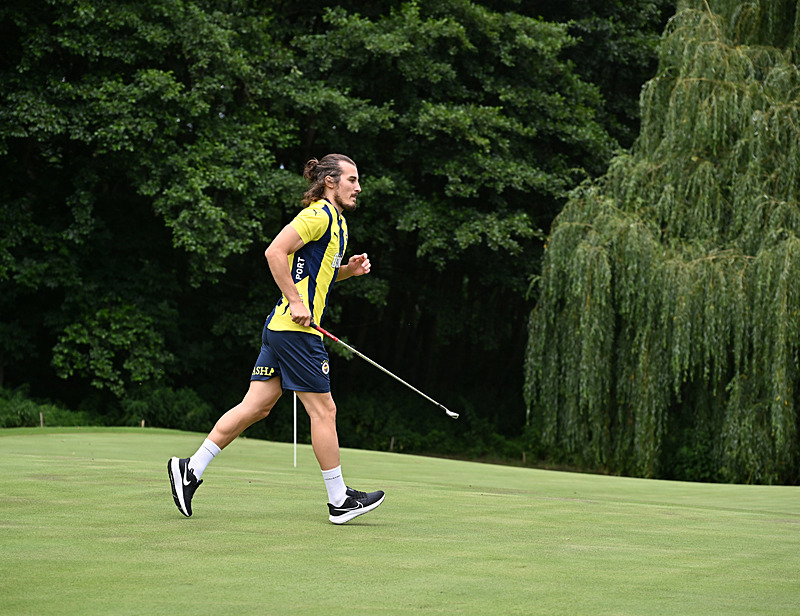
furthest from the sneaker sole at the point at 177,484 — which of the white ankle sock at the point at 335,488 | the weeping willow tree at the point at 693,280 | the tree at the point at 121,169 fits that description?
the tree at the point at 121,169

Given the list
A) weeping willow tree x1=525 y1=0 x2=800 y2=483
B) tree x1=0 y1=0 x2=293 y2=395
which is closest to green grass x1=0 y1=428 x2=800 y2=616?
weeping willow tree x1=525 y1=0 x2=800 y2=483

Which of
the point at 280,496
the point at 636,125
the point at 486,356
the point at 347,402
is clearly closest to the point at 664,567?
the point at 280,496

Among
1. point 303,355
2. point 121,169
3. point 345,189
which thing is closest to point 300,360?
point 303,355

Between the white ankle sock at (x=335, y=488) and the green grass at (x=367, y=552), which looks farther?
the white ankle sock at (x=335, y=488)

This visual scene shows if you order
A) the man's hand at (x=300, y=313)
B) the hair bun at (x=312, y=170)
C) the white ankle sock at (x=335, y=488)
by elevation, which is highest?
the hair bun at (x=312, y=170)

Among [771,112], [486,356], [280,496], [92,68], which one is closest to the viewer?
[280,496]

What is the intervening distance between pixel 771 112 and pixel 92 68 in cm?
1212

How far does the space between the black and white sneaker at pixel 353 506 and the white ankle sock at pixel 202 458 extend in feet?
2.31

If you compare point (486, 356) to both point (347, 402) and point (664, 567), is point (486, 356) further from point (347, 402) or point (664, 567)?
point (664, 567)

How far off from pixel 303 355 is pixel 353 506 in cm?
80

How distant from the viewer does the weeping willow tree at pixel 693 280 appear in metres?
13.8

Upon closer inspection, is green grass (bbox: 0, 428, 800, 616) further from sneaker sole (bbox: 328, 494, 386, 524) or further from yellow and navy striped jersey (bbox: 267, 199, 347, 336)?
yellow and navy striped jersey (bbox: 267, 199, 347, 336)

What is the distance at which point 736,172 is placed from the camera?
1462 centimetres

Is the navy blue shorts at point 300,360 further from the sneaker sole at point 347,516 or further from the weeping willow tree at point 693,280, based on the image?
the weeping willow tree at point 693,280
